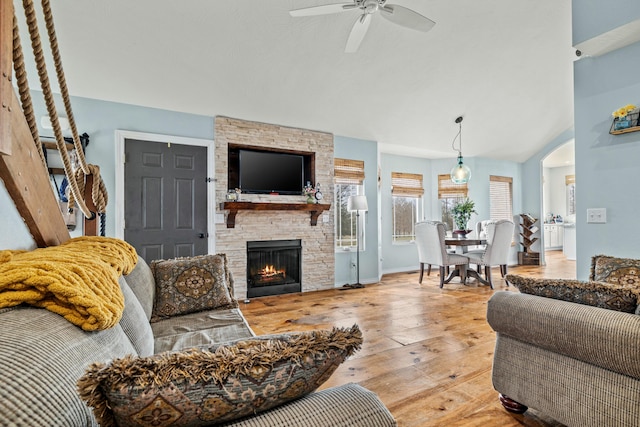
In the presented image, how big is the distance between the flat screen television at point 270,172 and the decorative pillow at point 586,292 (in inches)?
137

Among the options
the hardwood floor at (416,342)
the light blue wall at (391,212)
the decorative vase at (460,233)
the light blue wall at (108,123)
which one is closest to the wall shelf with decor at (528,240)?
the light blue wall at (391,212)

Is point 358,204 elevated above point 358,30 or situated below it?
below

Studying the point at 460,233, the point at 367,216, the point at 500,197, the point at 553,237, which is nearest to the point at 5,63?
the point at 367,216

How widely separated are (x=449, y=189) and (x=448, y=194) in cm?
11

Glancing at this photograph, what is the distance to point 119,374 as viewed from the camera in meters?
0.53

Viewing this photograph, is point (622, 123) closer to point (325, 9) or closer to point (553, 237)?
point (325, 9)

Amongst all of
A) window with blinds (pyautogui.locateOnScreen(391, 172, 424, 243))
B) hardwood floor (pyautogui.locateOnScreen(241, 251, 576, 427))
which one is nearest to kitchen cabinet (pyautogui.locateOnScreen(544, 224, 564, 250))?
window with blinds (pyautogui.locateOnScreen(391, 172, 424, 243))

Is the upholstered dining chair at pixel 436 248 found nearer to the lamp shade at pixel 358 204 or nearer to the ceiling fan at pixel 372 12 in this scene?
the lamp shade at pixel 358 204

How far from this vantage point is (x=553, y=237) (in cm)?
952

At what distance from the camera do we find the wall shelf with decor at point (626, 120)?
7.89 ft

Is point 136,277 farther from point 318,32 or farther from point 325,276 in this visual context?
point 325,276

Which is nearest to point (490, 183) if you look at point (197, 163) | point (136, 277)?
point (197, 163)

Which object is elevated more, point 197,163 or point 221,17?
point 221,17

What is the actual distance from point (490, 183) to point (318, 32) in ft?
18.4
